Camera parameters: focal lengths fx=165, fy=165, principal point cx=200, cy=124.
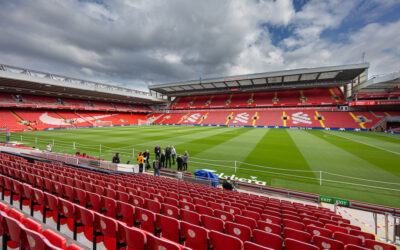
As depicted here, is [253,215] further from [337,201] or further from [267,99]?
[267,99]

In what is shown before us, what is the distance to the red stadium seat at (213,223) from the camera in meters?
3.05

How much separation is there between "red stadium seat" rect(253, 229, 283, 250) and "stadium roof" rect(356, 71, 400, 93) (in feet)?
122

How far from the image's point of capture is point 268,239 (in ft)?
8.71

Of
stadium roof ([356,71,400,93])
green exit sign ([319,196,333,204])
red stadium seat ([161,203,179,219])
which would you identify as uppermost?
stadium roof ([356,71,400,93])

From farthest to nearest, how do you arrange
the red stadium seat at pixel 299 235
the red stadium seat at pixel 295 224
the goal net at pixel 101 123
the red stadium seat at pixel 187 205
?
the goal net at pixel 101 123 < the red stadium seat at pixel 187 205 < the red stadium seat at pixel 295 224 < the red stadium seat at pixel 299 235

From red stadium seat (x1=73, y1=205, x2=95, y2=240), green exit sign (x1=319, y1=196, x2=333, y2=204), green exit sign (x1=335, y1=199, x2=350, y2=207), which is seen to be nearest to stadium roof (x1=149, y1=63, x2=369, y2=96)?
green exit sign (x1=319, y1=196, x2=333, y2=204)

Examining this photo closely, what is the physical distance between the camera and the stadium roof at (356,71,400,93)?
26.3 m

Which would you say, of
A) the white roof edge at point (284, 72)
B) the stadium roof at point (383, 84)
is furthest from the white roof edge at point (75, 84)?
the stadium roof at point (383, 84)

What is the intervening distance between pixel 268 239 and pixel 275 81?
173 ft

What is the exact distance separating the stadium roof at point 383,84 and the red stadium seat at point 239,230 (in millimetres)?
37215

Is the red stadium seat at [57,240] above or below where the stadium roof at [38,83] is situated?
below

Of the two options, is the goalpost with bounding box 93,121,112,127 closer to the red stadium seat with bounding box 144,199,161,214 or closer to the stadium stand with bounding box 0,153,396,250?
the stadium stand with bounding box 0,153,396,250

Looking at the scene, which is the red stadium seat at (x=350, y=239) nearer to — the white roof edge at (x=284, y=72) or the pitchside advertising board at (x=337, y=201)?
the pitchside advertising board at (x=337, y=201)

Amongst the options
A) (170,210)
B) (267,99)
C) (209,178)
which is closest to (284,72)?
(267,99)
